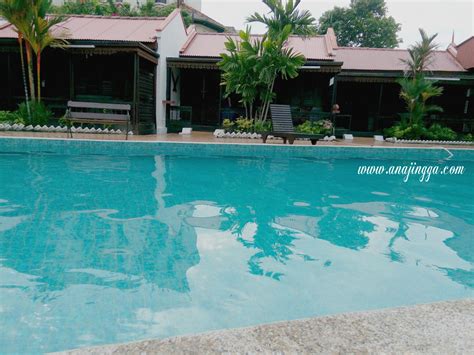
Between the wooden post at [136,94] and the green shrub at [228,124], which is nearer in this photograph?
the wooden post at [136,94]

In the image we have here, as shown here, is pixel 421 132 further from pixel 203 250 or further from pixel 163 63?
pixel 203 250

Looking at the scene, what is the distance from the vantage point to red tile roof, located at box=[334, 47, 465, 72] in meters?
16.7

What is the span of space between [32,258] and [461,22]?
26.6 metres

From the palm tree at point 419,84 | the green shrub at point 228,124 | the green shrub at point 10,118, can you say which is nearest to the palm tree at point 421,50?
the palm tree at point 419,84

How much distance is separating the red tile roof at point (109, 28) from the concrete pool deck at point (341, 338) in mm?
13727

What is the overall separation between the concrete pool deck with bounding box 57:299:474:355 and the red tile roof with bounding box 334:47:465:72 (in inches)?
635

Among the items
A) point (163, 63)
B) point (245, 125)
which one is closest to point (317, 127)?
point (245, 125)

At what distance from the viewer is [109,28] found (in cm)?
1547

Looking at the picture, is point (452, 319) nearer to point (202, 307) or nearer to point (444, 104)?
point (202, 307)

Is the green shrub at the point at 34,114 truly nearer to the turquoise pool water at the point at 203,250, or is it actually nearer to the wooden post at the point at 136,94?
the wooden post at the point at 136,94

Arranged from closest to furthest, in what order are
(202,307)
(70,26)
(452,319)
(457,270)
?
(452,319)
(202,307)
(457,270)
(70,26)

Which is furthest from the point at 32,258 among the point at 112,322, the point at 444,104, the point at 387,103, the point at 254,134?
the point at 444,104

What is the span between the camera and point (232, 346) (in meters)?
1.36

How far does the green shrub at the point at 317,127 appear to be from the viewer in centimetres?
1345
